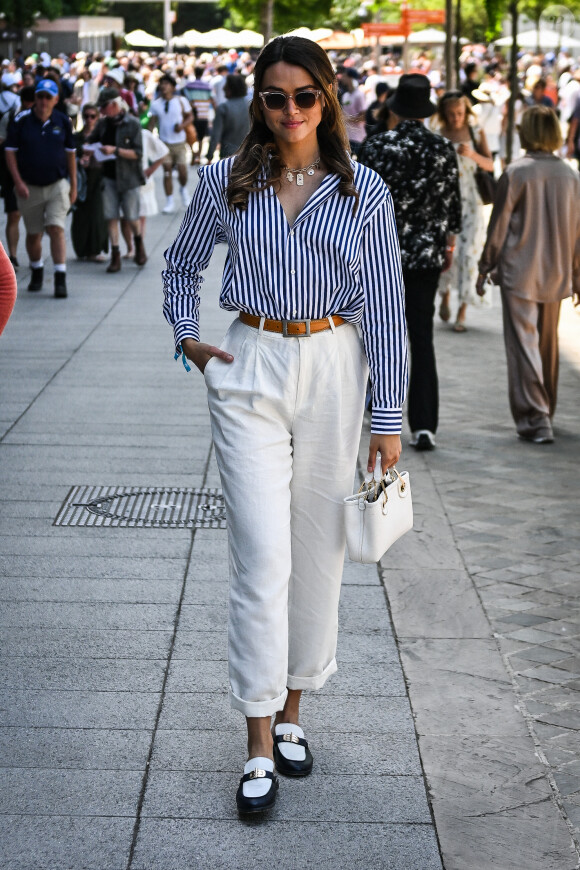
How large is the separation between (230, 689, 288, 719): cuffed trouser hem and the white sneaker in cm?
424

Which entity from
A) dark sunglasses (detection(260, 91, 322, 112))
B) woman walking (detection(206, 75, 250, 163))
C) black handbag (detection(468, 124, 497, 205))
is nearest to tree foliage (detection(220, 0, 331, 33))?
woman walking (detection(206, 75, 250, 163))

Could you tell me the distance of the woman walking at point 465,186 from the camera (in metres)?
10.3

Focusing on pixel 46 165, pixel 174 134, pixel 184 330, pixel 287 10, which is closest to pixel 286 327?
pixel 184 330

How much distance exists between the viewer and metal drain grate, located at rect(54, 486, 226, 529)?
623cm

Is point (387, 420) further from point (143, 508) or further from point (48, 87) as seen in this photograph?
point (48, 87)

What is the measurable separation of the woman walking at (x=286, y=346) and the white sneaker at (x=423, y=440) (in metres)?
4.09

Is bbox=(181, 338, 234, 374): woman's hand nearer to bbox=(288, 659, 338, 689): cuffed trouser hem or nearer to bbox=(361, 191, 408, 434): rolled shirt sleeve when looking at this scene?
bbox=(361, 191, 408, 434): rolled shirt sleeve

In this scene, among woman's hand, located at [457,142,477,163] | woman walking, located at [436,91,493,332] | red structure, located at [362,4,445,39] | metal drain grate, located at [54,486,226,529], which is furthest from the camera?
red structure, located at [362,4,445,39]

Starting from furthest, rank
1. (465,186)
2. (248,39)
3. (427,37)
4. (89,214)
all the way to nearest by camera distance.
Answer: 1. (248,39)
2. (427,37)
3. (89,214)
4. (465,186)

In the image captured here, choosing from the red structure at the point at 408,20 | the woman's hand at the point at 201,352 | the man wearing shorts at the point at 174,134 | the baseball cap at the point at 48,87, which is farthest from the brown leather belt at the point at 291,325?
the red structure at the point at 408,20

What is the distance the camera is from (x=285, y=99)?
3.53m

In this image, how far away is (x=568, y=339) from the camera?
11656 millimetres

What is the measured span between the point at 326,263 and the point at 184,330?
0.48m

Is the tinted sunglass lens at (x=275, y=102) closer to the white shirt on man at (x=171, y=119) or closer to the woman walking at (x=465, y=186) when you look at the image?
the woman walking at (x=465, y=186)
